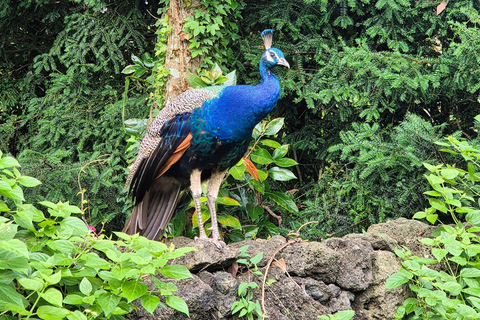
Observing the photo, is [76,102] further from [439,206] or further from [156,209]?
[439,206]

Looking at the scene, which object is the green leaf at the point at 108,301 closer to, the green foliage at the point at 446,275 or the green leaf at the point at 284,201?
the green foliage at the point at 446,275

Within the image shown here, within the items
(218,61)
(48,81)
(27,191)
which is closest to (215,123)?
(218,61)

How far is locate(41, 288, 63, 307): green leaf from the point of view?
214cm

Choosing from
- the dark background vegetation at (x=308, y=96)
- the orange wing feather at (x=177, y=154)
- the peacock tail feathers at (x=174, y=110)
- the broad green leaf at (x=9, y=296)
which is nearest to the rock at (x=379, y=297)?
the dark background vegetation at (x=308, y=96)

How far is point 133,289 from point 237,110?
1.48 m

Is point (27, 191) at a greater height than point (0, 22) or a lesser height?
lesser

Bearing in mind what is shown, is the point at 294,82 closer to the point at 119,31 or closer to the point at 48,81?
the point at 119,31

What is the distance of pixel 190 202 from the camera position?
4.29 m

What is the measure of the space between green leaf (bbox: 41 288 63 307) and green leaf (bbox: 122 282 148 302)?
296mm

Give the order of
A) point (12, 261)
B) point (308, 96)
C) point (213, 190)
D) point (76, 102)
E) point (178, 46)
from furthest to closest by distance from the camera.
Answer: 1. point (76, 102)
2. point (308, 96)
3. point (178, 46)
4. point (213, 190)
5. point (12, 261)

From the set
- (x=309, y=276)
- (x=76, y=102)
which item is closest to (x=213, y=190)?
(x=309, y=276)

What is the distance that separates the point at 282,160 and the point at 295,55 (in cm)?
119

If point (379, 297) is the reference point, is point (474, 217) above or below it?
above

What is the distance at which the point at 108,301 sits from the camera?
7.72 ft
